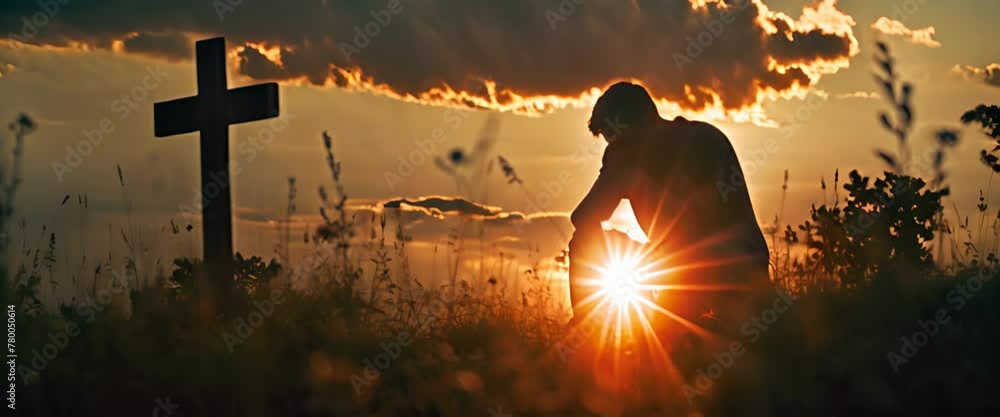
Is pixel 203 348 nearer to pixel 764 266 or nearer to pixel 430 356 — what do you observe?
pixel 430 356

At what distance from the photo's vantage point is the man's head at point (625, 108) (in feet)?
21.4

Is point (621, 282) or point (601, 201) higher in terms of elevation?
point (601, 201)

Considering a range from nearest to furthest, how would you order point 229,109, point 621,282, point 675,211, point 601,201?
point 621,282 → point 675,211 → point 601,201 → point 229,109

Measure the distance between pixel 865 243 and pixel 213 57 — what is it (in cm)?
565

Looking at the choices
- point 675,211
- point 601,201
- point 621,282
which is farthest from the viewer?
point 601,201

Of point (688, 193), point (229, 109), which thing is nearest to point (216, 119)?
point (229, 109)

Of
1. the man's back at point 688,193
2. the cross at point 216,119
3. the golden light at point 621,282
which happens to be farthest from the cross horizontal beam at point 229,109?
the golden light at point 621,282

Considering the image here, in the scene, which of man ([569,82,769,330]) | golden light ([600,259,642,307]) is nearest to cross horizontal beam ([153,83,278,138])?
man ([569,82,769,330])

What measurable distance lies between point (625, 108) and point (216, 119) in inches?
152

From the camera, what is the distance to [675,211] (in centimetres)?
Answer: 636

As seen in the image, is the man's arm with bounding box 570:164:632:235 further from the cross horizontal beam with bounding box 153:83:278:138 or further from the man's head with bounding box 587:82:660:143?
the cross horizontal beam with bounding box 153:83:278:138

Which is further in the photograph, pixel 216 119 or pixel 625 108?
pixel 216 119

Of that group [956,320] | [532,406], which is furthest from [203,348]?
[956,320]

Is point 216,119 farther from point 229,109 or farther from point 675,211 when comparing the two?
point 675,211
